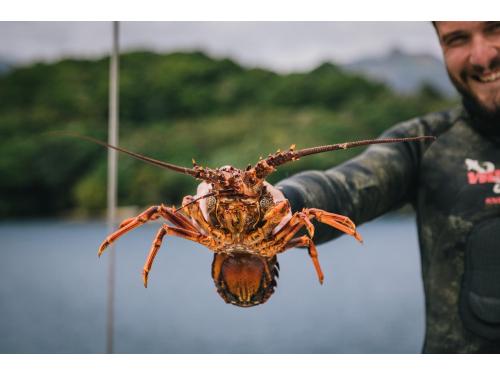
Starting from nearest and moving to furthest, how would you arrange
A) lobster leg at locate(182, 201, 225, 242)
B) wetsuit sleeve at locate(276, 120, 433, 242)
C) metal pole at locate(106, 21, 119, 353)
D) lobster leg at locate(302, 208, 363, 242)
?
lobster leg at locate(302, 208, 363, 242) < lobster leg at locate(182, 201, 225, 242) < wetsuit sleeve at locate(276, 120, 433, 242) < metal pole at locate(106, 21, 119, 353)

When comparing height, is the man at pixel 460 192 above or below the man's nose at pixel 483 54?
below

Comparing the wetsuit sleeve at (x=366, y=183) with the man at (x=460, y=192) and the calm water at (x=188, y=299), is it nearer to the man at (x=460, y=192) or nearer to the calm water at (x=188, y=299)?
the man at (x=460, y=192)

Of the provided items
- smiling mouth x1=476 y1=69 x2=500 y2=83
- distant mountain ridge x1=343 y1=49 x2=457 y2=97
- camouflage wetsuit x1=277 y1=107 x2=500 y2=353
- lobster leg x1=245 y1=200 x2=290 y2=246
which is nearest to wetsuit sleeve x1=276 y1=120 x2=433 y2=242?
camouflage wetsuit x1=277 y1=107 x2=500 y2=353

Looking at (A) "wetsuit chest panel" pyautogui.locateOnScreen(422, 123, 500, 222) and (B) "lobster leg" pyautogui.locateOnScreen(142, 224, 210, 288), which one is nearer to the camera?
(B) "lobster leg" pyautogui.locateOnScreen(142, 224, 210, 288)

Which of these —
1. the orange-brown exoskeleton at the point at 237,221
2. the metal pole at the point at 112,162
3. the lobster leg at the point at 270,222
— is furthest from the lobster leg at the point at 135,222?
the metal pole at the point at 112,162

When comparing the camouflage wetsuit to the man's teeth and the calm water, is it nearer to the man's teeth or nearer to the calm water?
the man's teeth

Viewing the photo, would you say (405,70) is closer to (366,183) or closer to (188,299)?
(366,183)
